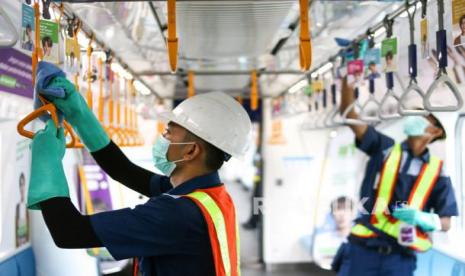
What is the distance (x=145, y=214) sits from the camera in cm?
176

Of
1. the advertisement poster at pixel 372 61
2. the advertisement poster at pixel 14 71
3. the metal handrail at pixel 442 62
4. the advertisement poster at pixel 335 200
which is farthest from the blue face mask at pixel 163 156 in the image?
the advertisement poster at pixel 335 200

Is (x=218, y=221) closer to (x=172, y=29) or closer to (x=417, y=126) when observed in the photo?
(x=172, y=29)

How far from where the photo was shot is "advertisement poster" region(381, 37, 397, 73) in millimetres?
2709

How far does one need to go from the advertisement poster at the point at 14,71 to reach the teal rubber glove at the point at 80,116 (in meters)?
1.11

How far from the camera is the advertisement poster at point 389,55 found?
271 cm

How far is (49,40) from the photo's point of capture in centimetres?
215

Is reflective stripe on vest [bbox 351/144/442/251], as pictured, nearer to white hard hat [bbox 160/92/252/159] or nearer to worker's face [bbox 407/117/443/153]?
worker's face [bbox 407/117/443/153]

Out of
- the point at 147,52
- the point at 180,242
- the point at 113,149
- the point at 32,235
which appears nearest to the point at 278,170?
the point at 147,52

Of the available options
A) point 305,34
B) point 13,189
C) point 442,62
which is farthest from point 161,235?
point 13,189

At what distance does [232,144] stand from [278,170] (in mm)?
6974

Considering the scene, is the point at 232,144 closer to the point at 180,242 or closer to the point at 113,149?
the point at 180,242

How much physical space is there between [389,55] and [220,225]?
1.38 m

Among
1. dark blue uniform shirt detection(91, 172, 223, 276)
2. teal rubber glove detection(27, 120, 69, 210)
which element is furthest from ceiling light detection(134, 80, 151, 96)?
teal rubber glove detection(27, 120, 69, 210)

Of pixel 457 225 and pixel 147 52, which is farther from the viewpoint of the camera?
pixel 147 52
